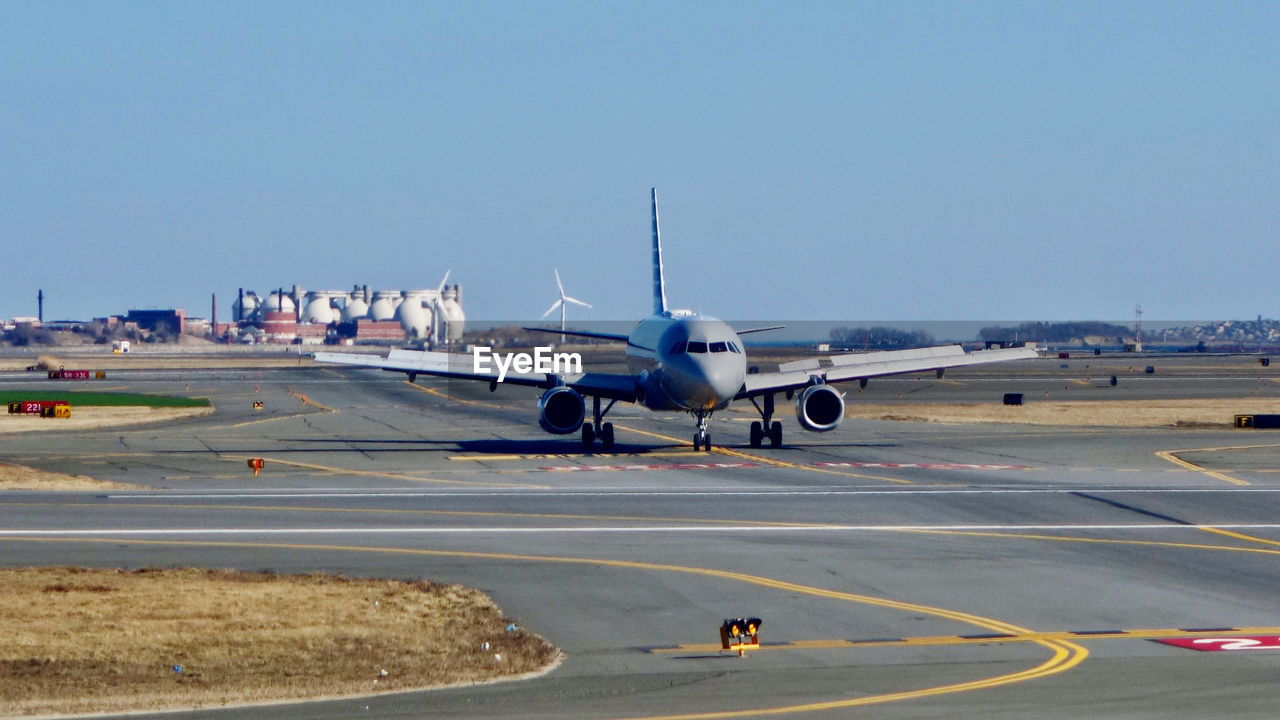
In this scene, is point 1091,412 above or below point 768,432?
below

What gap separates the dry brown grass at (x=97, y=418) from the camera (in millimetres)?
66812

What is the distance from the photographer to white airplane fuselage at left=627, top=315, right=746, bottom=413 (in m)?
48.3

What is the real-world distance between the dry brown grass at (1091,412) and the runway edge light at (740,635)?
52.6 meters

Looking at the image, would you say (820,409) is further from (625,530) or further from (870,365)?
(625,530)

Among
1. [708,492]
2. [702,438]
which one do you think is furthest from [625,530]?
[702,438]

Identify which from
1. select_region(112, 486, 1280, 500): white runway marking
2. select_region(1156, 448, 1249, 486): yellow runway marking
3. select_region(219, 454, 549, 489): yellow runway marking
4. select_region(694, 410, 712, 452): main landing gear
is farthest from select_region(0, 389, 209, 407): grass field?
select_region(1156, 448, 1249, 486): yellow runway marking

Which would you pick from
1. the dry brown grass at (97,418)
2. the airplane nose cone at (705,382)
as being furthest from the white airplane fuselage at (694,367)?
the dry brown grass at (97,418)

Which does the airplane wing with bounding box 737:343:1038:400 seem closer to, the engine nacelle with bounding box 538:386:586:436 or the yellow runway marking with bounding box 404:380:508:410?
the engine nacelle with bounding box 538:386:586:436

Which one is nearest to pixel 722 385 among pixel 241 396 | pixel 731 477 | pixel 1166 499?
pixel 731 477

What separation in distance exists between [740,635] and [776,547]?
10424 millimetres

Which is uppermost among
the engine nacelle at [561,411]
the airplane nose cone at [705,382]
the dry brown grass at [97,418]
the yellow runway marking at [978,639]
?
the airplane nose cone at [705,382]

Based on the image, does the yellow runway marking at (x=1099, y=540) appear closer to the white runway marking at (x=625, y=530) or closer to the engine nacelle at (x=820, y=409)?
the white runway marking at (x=625, y=530)

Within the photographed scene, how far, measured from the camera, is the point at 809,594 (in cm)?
2338

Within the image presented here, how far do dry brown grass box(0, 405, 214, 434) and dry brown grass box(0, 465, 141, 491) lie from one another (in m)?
22.1
